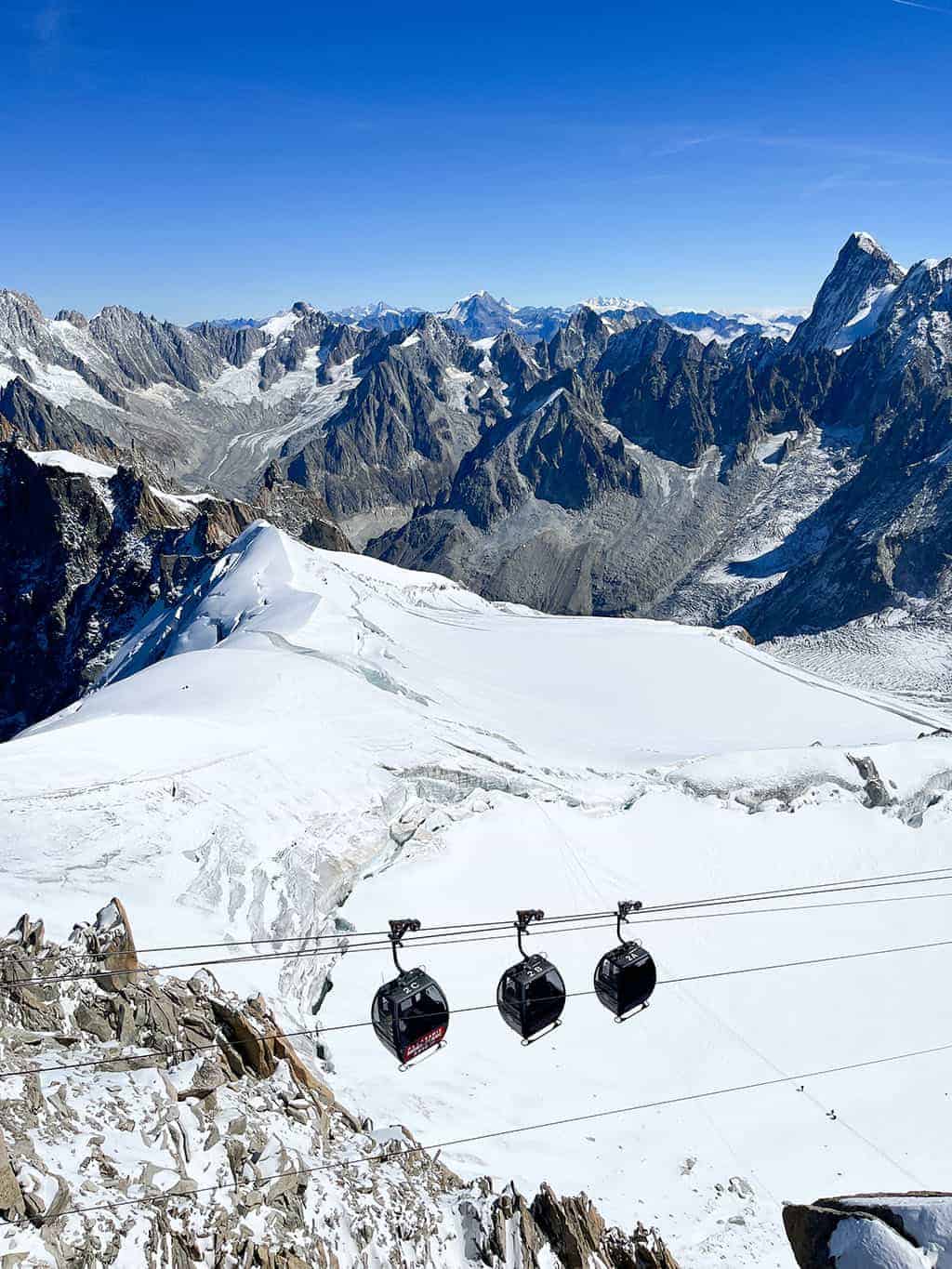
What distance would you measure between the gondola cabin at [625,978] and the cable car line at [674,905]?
4.11 metres

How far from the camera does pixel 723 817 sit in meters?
31.0

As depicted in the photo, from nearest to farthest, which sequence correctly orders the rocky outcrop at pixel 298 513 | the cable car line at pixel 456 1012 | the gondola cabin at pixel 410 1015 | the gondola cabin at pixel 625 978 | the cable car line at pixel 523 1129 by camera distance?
the cable car line at pixel 523 1129
the gondola cabin at pixel 410 1015
the cable car line at pixel 456 1012
the gondola cabin at pixel 625 978
the rocky outcrop at pixel 298 513

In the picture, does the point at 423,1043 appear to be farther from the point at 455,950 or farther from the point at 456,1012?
the point at 455,950

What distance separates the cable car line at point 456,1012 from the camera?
12752 mm

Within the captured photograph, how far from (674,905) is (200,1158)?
10.9 m

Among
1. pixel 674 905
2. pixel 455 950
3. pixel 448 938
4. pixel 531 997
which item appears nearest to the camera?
pixel 531 997

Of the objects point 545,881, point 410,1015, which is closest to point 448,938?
point 545,881

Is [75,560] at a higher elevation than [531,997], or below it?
higher

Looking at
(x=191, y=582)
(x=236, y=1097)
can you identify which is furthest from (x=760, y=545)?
(x=236, y=1097)

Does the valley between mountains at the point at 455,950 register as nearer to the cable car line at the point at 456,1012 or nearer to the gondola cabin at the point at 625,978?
the cable car line at the point at 456,1012

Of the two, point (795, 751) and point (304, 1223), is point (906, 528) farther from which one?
point (304, 1223)

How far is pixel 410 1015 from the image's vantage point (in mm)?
11844

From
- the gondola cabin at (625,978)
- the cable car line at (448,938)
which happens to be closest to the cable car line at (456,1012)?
the cable car line at (448,938)

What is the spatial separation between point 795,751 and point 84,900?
1138 inches
